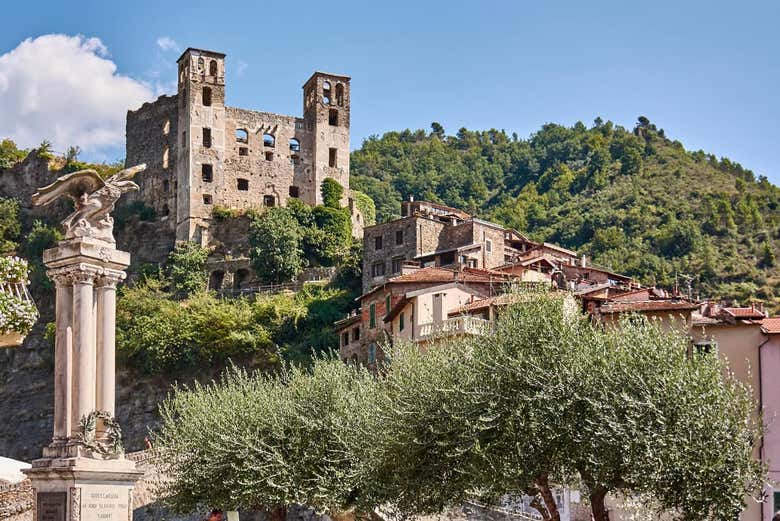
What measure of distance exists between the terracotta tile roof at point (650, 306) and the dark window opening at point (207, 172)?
→ 57375 mm

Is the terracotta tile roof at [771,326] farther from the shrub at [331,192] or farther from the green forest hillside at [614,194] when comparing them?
the shrub at [331,192]

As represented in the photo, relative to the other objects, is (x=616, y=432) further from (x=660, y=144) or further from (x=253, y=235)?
(x=660, y=144)

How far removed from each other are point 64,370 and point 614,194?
418ft

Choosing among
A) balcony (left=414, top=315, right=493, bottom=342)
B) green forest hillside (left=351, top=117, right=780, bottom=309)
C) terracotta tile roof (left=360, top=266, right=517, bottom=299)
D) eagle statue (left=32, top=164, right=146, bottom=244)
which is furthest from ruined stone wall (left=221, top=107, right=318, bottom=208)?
eagle statue (left=32, top=164, right=146, bottom=244)

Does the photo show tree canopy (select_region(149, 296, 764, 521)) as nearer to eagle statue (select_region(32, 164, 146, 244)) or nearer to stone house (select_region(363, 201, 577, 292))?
eagle statue (select_region(32, 164, 146, 244))

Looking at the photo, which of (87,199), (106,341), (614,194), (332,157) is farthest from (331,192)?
(106,341)

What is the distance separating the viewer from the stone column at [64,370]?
24266 mm

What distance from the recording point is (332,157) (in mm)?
106625

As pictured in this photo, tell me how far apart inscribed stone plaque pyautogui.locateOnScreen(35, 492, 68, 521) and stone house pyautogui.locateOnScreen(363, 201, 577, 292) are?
182 feet

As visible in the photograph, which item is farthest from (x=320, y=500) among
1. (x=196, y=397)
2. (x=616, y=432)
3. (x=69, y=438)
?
(x=69, y=438)

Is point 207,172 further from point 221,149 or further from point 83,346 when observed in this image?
point 83,346

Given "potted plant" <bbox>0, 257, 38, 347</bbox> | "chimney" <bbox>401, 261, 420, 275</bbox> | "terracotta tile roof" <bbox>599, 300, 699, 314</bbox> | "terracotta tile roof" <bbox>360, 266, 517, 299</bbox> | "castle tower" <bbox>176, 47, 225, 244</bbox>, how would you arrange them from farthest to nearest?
1. "castle tower" <bbox>176, 47, 225, 244</bbox>
2. "chimney" <bbox>401, 261, 420, 275</bbox>
3. "terracotta tile roof" <bbox>360, 266, 517, 299</bbox>
4. "terracotta tile roof" <bbox>599, 300, 699, 314</bbox>
5. "potted plant" <bbox>0, 257, 38, 347</bbox>

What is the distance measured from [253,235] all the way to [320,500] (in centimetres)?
5714

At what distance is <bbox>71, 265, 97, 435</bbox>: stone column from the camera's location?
24.3 metres
